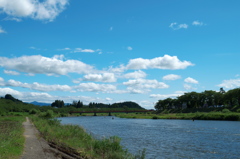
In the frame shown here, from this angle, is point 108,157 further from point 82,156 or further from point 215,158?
point 215,158

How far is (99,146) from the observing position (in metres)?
25.7

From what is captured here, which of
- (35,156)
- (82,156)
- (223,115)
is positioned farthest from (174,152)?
(223,115)

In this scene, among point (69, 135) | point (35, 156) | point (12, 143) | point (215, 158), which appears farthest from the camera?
point (69, 135)

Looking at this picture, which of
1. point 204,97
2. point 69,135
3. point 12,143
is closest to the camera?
point 12,143

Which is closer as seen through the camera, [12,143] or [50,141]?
[12,143]

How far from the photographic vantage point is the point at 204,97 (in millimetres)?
192375

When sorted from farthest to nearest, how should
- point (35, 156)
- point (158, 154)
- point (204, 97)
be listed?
point (204, 97) < point (158, 154) < point (35, 156)

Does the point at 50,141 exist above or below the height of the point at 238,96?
below

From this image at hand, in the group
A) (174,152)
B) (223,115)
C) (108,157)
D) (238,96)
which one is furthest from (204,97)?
(108,157)

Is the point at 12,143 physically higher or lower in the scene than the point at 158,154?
higher

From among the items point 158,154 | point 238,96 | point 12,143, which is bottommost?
point 158,154

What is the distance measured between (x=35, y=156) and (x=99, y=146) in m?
6.99

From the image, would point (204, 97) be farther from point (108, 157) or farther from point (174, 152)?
point (108, 157)

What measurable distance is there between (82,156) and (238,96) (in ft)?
523
